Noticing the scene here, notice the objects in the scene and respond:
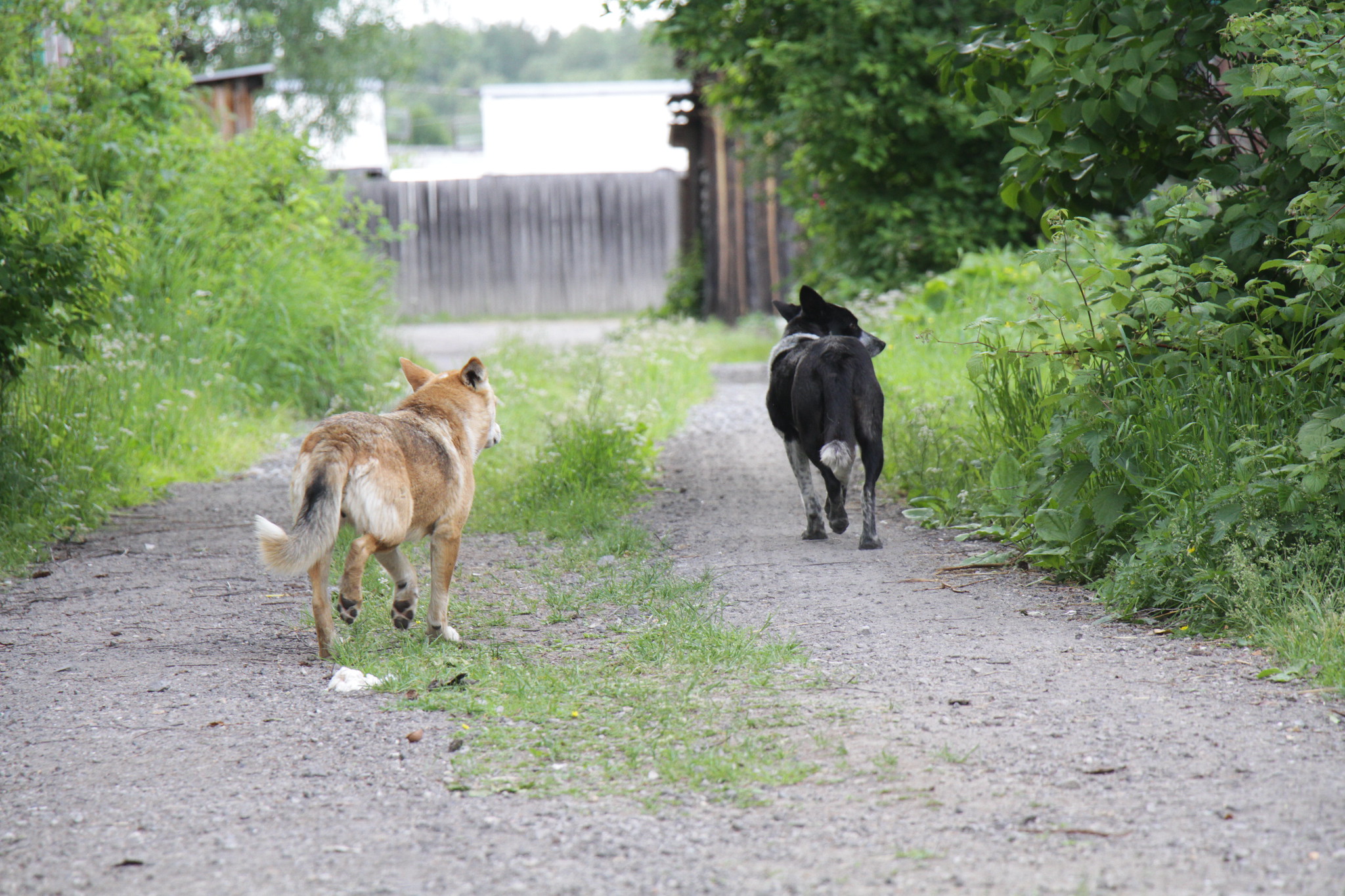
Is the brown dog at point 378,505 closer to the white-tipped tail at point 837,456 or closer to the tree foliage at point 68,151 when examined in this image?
the white-tipped tail at point 837,456

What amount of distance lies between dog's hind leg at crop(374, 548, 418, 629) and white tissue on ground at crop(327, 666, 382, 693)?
497 mm

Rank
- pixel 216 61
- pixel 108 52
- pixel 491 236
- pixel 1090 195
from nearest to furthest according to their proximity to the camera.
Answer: pixel 1090 195
pixel 108 52
pixel 216 61
pixel 491 236

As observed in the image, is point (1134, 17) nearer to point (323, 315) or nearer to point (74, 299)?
point (74, 299)

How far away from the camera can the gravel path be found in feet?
8.34

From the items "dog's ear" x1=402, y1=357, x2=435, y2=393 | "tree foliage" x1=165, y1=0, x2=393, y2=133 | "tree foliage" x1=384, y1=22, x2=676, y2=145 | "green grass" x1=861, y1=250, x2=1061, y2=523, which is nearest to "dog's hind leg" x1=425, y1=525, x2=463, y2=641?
"dog's ear" x1=402, y1=357, x2=435, y2=393

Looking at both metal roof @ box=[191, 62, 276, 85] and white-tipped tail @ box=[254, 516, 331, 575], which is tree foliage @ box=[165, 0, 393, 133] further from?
white-tipped tail @ box=[254, 516, 331, 575]

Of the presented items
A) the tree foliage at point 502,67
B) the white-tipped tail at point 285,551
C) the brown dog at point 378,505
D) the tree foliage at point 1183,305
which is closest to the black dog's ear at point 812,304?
the tree foliage at point 1183,305

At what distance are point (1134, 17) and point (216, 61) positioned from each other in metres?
22.3

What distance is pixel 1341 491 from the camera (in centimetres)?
405

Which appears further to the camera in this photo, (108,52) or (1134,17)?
(108,52)

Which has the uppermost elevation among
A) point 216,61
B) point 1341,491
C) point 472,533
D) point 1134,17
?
point 216,61

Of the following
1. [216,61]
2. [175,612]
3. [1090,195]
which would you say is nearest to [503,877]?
[175,612]

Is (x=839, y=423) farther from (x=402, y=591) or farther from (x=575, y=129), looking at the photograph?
(x=575, y=129)

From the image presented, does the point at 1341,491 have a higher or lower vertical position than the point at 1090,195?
lower
